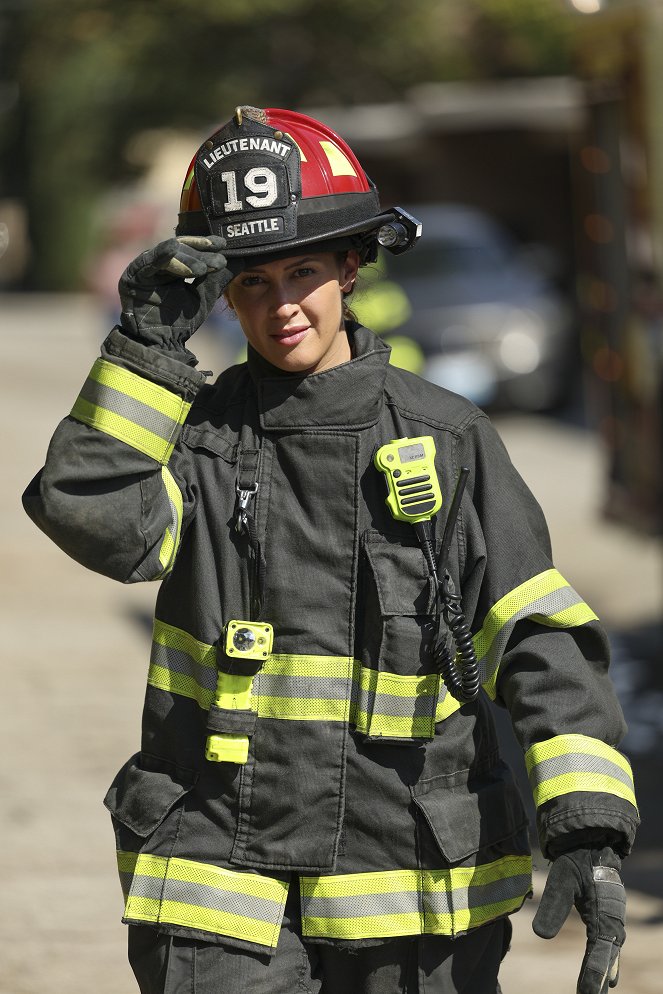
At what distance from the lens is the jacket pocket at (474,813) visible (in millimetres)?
2514

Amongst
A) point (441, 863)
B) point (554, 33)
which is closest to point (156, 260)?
point (441, 863)

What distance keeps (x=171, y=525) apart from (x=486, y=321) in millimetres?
11178

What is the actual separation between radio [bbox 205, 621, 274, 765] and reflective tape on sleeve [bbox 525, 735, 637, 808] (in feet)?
1.46

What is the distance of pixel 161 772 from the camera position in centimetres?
260

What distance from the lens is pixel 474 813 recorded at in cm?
257

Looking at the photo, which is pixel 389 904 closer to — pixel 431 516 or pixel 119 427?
pixel 431 516

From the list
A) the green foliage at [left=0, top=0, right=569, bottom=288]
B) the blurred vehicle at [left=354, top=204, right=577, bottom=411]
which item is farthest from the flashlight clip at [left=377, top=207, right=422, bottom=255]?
the green foliage at [left=0, top=0, right=569, bottom=288]

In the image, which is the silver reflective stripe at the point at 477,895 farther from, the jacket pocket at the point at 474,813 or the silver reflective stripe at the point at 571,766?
the silver reflective stripe at the point at 571,766

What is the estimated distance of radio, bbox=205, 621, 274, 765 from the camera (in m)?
2.48

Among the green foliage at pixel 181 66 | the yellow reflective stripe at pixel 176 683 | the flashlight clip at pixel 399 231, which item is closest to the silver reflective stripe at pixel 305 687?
the yellow reflective stripe at pixel 176 683

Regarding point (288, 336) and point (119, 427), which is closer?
point (119, 427)

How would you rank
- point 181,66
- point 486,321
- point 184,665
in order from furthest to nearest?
point 181,66 → point 486,321 → point 184,665

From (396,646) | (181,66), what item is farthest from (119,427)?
(181,66)

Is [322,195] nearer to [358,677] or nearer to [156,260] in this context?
[156,260]
